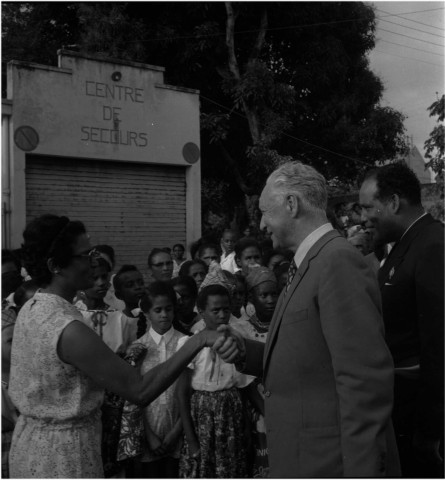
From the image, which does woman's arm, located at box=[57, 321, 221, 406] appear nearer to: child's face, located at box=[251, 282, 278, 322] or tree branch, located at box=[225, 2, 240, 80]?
child's face, located at box=[251, 282, 278, 322]

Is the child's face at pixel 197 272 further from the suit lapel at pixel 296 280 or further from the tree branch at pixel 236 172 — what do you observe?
the tree branch at pixel 236 172

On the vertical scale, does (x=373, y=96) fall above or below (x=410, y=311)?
above

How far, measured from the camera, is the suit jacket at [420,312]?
250 cm

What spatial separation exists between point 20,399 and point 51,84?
28.9 feet

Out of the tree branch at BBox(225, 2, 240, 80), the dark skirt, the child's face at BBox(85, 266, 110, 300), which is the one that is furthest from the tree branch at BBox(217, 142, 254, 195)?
the dark skirt

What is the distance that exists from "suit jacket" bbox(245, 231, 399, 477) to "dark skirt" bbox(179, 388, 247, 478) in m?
1.43

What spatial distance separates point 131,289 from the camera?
4941mm

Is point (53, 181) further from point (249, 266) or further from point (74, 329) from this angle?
point (74, 329)

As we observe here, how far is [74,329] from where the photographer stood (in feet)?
7.39

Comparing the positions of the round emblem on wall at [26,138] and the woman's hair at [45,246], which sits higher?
the round emblem on wall at [26,138]

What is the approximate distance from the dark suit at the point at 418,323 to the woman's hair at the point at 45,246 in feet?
4.81

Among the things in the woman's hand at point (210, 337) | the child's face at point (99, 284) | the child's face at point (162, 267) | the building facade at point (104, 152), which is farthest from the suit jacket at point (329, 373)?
the building facade at point (104, 152)

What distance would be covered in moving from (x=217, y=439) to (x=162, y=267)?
2.84 metres

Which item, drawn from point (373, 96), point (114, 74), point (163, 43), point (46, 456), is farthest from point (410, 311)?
point (373, 96)
